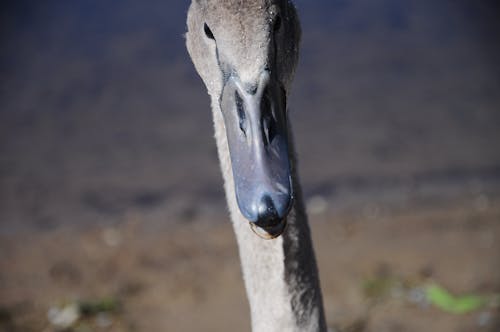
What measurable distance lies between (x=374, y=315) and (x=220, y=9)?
317 centimetres

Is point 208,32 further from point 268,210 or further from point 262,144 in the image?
point 268,210

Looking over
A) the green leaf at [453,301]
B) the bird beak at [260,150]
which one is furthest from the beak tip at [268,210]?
the green leaf at [453,301]

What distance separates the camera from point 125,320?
15.9 ft

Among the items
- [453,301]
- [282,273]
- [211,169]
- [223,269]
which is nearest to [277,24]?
[282,273]

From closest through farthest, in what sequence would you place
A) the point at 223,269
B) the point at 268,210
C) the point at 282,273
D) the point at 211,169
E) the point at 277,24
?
the point at 268,210
the point at 277,24
the point at 282,273
the point at 223,269
the point at 211,169

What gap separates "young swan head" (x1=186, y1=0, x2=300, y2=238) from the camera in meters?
1.81

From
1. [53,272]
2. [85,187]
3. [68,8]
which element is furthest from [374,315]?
[68,8]

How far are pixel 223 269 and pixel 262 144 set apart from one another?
11.4ft

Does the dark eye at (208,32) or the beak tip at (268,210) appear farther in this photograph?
the dark eye at (208,32)

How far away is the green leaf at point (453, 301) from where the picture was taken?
4.71 m

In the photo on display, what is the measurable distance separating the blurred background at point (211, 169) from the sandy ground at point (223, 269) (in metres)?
0.01

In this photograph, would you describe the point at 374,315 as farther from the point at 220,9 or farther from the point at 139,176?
the point at 220,9

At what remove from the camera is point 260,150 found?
1887 millimetres

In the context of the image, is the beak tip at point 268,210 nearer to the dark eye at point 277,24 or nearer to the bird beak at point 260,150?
the bird beak at point 260,150
